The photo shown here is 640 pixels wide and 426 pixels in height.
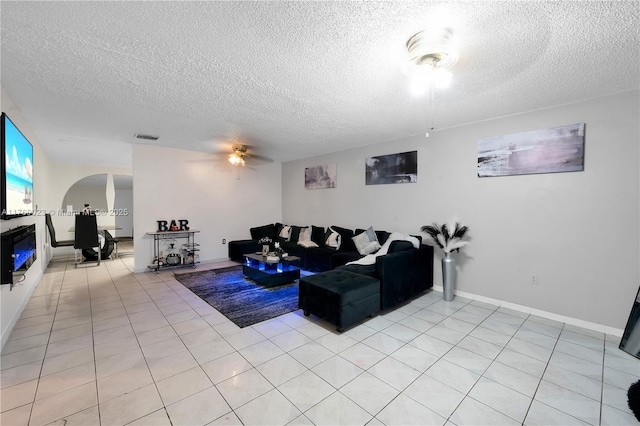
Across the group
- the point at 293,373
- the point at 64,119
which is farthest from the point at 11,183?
the point at 293,373

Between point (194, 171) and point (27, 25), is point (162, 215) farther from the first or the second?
point (27, 25)

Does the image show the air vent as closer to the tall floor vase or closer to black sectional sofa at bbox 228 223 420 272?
black sectional sofa at bbox 228 223 420 272

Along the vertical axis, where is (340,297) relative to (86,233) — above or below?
below

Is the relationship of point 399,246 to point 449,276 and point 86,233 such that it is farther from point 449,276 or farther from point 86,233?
point 86,233

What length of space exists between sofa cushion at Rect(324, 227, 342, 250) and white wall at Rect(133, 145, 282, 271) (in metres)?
2.44

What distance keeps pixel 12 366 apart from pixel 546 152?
6.00 meters

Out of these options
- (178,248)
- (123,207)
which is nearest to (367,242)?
(178,248)

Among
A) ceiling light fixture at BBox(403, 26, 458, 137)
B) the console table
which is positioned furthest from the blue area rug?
ceiling light fixture at BBox(403, 26, 458, 137)

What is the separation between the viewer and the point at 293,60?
88.7 inches

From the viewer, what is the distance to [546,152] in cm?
330

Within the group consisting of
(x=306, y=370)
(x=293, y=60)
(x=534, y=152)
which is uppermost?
(x=293, y=60)

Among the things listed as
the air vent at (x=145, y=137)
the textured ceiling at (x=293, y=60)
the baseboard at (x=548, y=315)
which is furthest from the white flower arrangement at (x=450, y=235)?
the air vent at (x=145, y=137)

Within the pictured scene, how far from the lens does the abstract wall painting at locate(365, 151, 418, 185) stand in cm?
463

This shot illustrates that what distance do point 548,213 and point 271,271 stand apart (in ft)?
13.3
